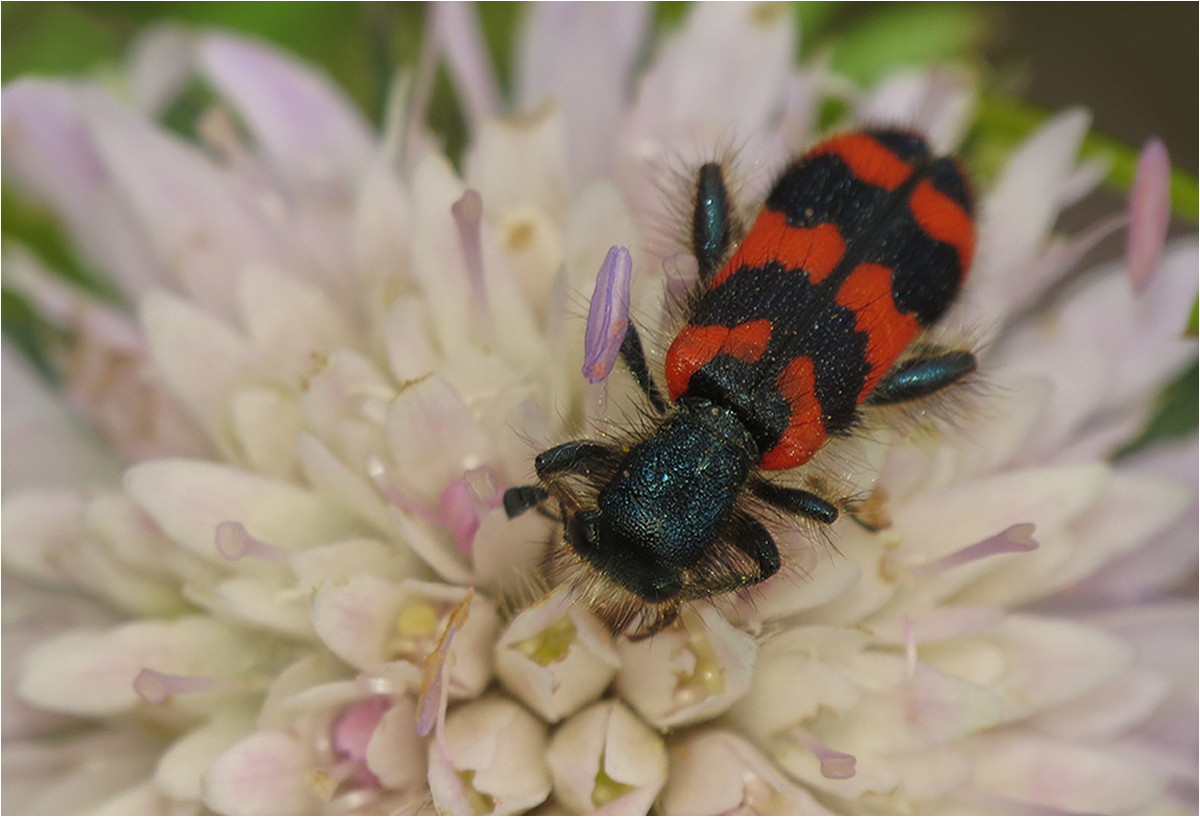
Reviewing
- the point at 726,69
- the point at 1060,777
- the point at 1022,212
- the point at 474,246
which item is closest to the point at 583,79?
the point at 726,69

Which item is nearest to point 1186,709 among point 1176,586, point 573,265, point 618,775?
point 1176,586

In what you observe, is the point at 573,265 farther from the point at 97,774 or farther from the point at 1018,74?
the point at 1018,74

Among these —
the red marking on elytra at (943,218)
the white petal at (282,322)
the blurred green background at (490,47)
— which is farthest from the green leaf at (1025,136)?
the white petal at (282,322)

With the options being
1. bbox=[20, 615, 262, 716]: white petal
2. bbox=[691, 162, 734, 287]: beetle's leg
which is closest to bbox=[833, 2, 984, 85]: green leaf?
bbox=[691, 162, 734, 287]: beetle's leg

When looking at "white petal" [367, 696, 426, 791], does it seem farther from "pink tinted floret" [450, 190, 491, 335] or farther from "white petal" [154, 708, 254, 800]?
"pink tinted floret" [450, 190, 491, 335]

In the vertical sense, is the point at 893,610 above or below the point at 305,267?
below
